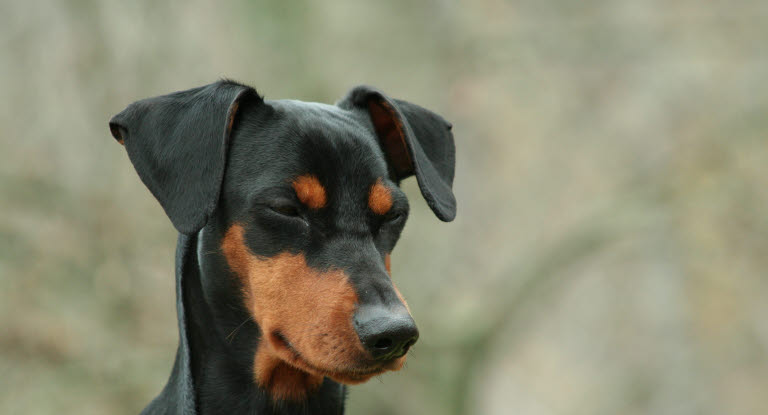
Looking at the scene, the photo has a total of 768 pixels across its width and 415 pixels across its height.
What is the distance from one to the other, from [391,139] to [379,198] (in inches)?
29.6

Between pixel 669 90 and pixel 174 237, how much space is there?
6596mm

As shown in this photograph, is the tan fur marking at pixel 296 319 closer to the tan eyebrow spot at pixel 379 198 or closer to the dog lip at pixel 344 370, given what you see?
the dog lip at pixel 344 370

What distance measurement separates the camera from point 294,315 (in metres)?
3.59

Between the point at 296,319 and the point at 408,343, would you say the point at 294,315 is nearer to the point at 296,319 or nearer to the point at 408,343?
the point at 296,319

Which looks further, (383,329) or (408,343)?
(408,343)

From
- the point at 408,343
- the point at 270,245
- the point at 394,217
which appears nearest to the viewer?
the point at 408,343

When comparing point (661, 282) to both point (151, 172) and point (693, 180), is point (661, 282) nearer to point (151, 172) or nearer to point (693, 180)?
point (693, 180)

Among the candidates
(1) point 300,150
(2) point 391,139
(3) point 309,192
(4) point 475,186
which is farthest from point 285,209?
(4) point 475,186

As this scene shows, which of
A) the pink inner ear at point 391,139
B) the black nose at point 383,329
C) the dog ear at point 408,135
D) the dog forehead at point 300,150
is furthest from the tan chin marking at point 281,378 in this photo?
the pink inner ear at point 391,139

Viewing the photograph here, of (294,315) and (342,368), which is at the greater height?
(294,315)

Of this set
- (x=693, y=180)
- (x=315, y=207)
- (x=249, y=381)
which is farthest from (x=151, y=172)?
(x=693, y=180)

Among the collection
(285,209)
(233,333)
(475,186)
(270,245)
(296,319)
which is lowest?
A: (475,186)

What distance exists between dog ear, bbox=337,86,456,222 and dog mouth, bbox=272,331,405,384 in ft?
2.99

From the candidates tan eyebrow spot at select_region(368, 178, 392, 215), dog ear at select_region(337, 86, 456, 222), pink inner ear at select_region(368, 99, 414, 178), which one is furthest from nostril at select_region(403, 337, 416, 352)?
pink inner ear at select_region(368, 99, 414, 178)
